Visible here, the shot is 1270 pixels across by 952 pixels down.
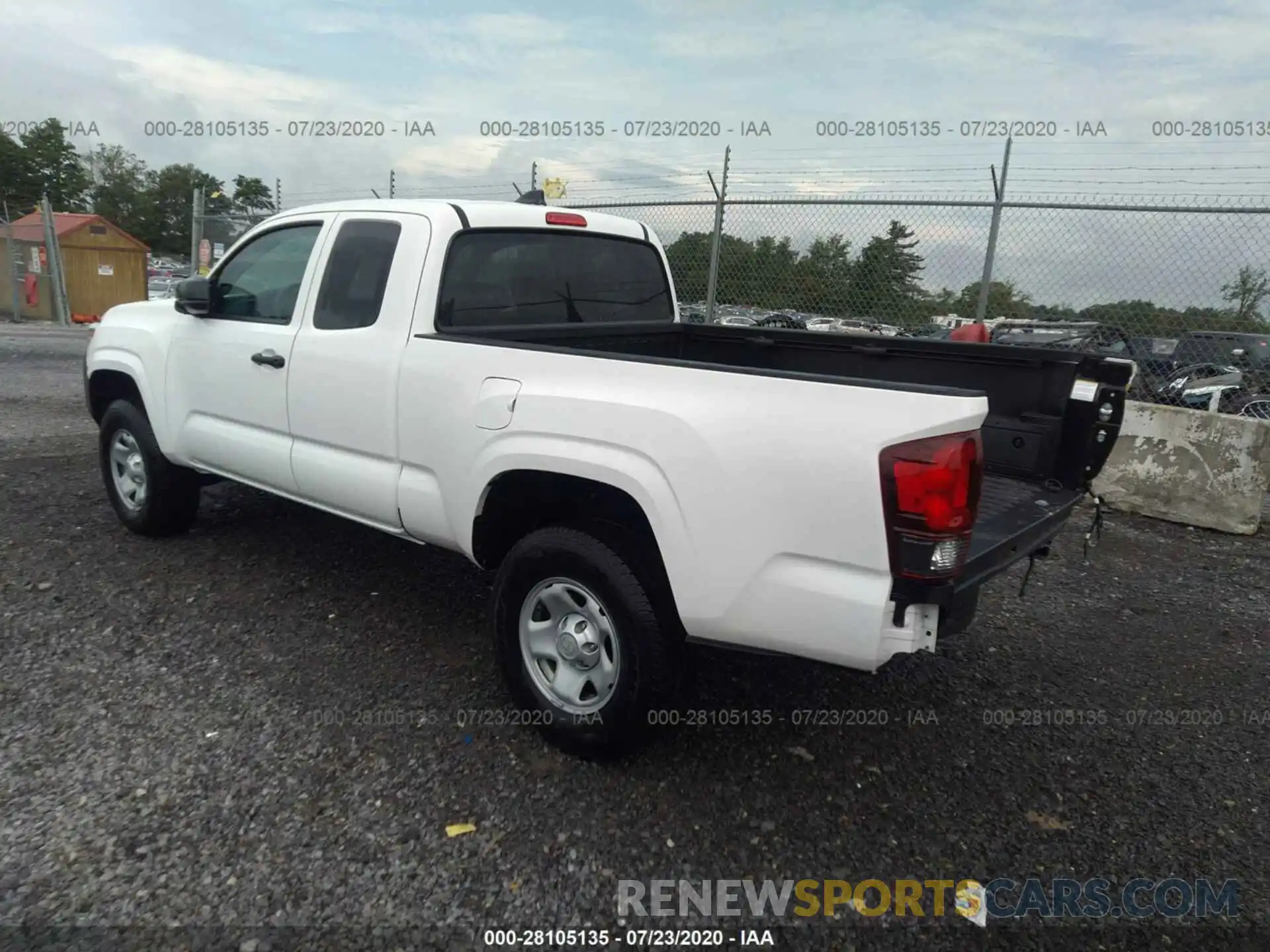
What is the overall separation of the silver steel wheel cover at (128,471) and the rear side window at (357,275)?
70.5 inches

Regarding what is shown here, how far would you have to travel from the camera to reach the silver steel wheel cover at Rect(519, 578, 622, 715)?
2834mm

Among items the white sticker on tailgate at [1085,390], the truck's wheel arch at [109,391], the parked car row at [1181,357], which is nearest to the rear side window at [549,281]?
the parked car row at [1181,357]

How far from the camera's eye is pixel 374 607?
4094 millimetres

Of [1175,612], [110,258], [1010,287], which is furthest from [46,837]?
[110,258]

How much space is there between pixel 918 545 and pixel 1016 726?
1599 mm

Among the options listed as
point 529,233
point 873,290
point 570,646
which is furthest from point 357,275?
point 873,290

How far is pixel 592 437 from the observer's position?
2.68 m

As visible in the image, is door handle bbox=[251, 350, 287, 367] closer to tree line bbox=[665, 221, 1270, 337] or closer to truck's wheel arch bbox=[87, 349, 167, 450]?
truck's wheel arch bbox=[87, 349, 167, 450]

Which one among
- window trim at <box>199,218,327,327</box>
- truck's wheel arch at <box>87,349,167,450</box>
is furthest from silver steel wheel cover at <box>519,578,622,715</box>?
truck's wheel arch at <box>87,349,167,450</box>

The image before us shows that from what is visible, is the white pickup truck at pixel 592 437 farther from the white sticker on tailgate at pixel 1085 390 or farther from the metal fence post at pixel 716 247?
the metal fence post at pixel 716 247

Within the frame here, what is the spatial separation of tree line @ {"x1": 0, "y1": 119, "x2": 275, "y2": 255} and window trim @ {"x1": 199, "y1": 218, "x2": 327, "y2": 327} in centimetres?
3487

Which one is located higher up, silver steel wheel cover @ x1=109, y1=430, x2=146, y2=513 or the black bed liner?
the black bed liner

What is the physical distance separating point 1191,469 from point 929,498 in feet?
16.9

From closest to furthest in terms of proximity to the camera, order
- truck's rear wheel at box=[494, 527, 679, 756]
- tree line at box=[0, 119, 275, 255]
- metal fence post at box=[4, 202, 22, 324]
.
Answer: truck's rear wheel at box=[494, 527, 679, 756] → metal fence post at box=[4, 202, 22, 324] → tree line at box=[0, 119, 275, 255]
